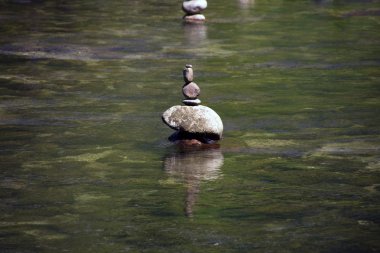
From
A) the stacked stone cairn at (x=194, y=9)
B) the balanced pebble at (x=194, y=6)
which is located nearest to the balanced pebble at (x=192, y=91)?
the stacked stone cairn at (x=194, y=9)

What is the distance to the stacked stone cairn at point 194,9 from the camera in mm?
45750

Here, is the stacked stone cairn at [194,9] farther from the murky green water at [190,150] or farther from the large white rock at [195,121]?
the large white rock at [195,121]

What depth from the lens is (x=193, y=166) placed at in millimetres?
21656

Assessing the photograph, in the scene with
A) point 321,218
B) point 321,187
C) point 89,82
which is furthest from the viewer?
point 89,82

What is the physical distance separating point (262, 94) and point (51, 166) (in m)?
9.51

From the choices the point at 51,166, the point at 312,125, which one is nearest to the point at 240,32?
the point at 312,125

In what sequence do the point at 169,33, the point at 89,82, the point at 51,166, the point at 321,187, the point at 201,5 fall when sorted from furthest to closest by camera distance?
the point at 201,5
the point at 169,33
the point at 89,82
the point at 51,166
the point at 321,187

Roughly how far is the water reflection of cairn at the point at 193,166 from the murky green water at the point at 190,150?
2.3 inches

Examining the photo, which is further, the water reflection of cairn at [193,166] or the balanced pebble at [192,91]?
the balanced pebble at [192,91]

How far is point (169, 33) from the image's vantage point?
4241 centimetres

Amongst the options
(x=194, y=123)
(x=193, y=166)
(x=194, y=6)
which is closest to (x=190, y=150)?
(x=194, y=123)

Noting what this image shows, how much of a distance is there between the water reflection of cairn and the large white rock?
1.22 feet

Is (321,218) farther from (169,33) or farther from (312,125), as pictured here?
(169,33)

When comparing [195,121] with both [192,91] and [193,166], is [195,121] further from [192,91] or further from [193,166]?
[193,166]
